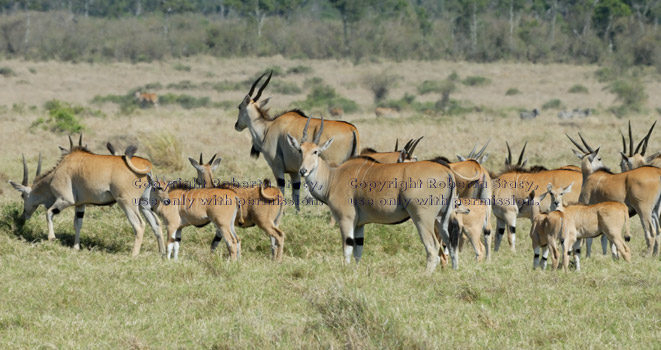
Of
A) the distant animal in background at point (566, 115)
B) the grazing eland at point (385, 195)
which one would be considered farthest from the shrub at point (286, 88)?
the grazing eland at point (385, 195)

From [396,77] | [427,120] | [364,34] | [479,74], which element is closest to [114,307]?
[427,120]

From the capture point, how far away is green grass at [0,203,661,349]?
6902 mm

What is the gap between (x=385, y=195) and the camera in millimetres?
9547

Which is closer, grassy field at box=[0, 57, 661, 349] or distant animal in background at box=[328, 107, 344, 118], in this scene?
grassy field at box=[0, 57, 661, 349]

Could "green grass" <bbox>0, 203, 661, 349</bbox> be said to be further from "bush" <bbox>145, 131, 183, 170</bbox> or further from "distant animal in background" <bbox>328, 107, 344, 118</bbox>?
"distant animal in background" <bbox>328, 107, 344, 118</bbox>

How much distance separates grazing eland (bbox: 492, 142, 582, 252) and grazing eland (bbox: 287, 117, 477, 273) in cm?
288

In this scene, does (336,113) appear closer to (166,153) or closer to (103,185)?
(166,153)

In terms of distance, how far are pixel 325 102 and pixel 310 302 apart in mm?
29625

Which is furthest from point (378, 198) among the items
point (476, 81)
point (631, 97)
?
point (476, 81)

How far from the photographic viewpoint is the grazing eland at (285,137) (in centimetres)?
1321

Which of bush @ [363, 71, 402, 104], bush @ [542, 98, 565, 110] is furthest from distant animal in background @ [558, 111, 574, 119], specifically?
bush @ [363, 71, 402, 104]

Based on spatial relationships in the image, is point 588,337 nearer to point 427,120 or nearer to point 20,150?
point 20,150

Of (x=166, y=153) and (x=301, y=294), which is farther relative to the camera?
(x=166, y=153)

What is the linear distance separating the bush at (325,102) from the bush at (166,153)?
15.6 meters
